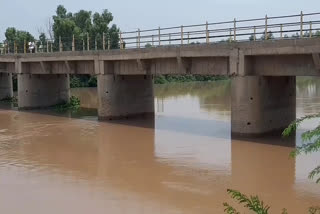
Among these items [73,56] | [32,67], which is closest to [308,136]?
[73,56]

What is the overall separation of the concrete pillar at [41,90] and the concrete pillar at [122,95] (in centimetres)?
975

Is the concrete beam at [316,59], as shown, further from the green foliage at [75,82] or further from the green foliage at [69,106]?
the green foliage at [75,82]

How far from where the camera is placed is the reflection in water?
11.7 m

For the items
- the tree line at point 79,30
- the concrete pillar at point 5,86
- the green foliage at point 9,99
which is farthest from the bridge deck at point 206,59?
the tree line at point 79,30

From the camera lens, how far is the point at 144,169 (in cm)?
1559

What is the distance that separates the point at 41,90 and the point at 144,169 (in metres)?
23.1

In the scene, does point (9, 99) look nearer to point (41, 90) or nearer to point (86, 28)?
point (41, 90)

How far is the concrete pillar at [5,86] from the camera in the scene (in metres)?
45.0

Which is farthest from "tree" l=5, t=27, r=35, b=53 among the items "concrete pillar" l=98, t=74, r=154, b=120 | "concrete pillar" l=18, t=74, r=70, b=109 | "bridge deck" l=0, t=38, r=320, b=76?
"concrete pillar" l=98, t=74, r=154, b=120

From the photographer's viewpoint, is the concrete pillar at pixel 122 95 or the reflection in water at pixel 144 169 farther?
the concrete pillar at pixel 122 95

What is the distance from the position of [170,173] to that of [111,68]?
573 inches

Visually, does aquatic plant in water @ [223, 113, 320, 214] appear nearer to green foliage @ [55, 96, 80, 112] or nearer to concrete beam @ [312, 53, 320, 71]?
concrete beam @ [312, 53, 320, 71]

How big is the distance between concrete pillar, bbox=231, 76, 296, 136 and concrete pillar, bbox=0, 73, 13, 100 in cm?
3035

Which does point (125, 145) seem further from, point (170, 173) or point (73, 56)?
point (73, 56)
